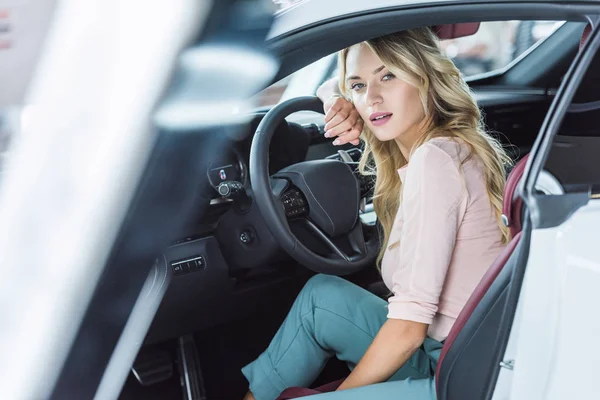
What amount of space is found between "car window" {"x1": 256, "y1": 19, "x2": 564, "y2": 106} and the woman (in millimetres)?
126

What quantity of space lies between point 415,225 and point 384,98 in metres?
0.32

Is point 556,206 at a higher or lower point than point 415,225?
higher

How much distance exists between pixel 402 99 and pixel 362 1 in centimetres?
43

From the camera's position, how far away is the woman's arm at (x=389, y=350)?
4.58 feet

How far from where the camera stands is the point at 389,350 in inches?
55.6

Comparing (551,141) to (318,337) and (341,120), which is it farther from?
(318,337)

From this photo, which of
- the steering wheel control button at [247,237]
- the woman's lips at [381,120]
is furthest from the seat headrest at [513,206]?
the steering wheel control button at [247,237]

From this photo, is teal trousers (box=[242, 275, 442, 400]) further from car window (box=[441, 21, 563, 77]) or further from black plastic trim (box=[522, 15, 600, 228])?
car window (box=[441, 21, 563, 77])

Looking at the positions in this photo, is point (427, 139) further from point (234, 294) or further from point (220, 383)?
point (220, 383)

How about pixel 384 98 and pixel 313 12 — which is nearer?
pixel 313 12

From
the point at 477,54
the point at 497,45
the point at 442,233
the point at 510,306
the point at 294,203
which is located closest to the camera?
the point at 510,306

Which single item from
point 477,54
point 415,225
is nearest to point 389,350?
point 415,225

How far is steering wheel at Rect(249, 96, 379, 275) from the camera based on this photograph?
1.74 meters

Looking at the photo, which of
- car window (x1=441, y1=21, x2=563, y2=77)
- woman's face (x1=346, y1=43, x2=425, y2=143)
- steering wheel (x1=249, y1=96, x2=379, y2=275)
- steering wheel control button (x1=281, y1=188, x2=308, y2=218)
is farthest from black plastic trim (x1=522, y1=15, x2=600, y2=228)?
car window (x1=441, y1=21, x2=563, y2=77)
